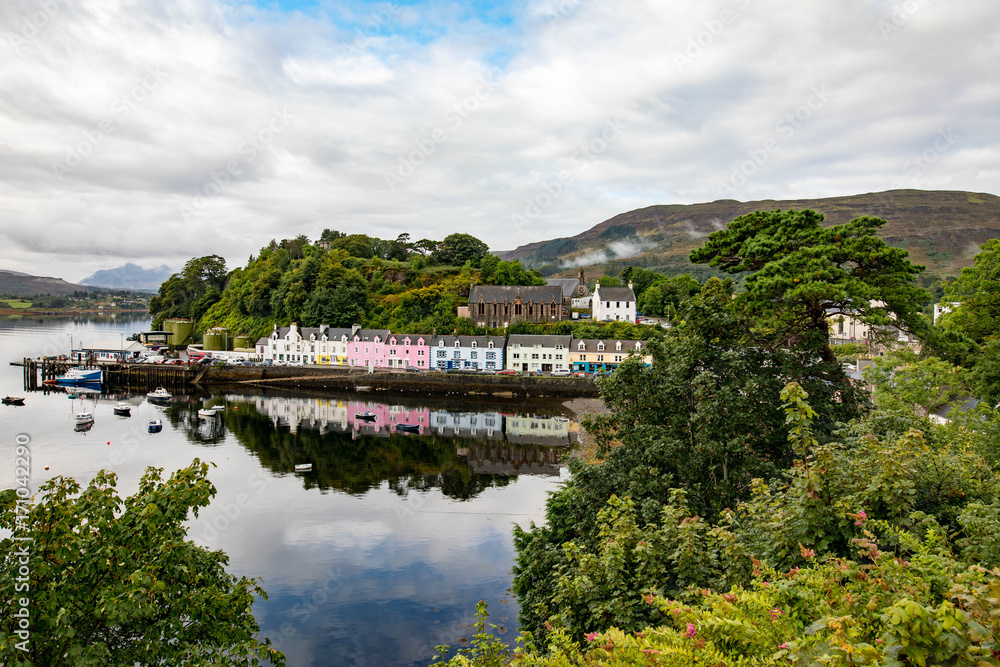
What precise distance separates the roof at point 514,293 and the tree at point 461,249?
16662mm

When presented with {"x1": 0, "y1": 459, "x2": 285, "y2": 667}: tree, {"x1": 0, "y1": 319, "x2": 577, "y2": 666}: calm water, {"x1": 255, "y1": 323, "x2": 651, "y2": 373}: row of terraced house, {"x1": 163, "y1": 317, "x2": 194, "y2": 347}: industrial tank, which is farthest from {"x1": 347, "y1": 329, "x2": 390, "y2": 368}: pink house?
{"x1": 0, "y1": 459, "x2": 285, "y2": 667}: tree

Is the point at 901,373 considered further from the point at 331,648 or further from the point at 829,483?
the point at 331,648

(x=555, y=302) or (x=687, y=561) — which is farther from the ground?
(x=555, y=302)

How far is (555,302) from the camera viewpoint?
244 ft

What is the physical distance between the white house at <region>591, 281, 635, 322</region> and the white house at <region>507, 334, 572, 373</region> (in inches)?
387

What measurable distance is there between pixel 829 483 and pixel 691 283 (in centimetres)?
7454

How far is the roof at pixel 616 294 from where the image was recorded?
71.9 metres

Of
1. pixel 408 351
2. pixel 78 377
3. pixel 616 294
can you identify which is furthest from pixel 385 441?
pixel 78 377

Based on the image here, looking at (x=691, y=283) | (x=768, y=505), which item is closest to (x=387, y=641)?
(x=768, y=505)

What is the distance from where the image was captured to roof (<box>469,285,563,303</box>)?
74.5 m

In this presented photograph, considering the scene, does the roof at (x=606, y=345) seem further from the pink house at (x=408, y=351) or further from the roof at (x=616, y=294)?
the pink house at (x=408, y=351)

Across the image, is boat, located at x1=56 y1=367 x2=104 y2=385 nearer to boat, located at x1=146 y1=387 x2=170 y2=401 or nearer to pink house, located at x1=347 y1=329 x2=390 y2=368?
boat, located at x1=146 y1=387 x2=170 y2=401

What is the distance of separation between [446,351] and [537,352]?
1097 centimetres

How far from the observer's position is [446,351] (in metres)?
65.9
